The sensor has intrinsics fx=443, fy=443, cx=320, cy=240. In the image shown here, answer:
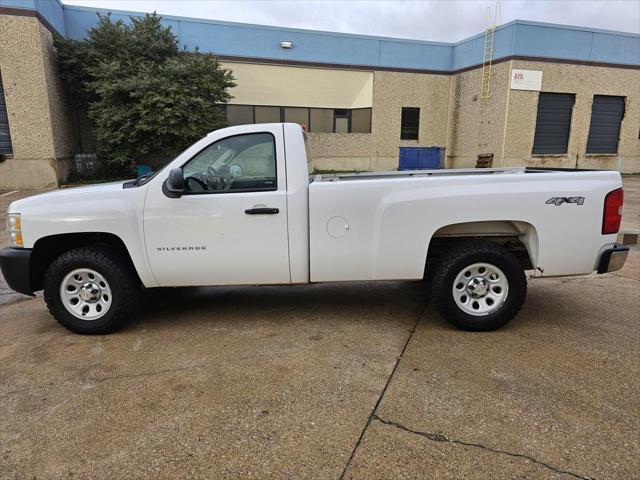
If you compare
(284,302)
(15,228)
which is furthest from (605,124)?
(15,228)

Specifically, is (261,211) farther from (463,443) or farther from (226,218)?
(463,443)

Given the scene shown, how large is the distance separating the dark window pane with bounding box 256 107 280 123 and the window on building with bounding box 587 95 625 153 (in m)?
16.7

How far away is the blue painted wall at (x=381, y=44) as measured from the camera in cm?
2091

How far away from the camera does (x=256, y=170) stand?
4176 mm

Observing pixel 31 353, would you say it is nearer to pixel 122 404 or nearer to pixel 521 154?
pixel 122 404

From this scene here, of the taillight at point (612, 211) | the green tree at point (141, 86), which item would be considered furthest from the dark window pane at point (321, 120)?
the taillight at point (612, 211)

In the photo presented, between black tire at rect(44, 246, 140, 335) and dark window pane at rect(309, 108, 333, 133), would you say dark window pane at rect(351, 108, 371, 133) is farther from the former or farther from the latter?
black tire at rect(44, 246, 140, 335)

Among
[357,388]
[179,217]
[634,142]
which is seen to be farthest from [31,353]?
[634,142]

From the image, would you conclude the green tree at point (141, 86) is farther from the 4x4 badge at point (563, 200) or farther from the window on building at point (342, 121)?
the 4x4 badge at point (563, 200)

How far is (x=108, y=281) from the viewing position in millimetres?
4152

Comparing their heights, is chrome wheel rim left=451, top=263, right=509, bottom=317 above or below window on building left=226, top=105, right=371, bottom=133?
below

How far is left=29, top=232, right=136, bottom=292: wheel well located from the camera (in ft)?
13.9

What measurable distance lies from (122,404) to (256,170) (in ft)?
7.36

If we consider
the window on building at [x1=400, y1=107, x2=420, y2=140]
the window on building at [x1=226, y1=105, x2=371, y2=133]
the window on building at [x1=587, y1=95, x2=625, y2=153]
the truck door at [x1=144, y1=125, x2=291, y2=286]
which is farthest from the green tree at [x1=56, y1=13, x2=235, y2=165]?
the window on building at [x1=587, y1=95, x2=625, y2=153]
